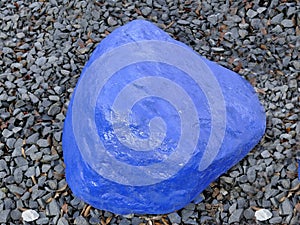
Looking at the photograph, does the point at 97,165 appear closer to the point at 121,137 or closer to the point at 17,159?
the point at 121,137

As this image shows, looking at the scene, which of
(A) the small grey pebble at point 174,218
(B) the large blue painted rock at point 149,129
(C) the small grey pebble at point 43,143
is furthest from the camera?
(C) the small grey pebble at point 43,143

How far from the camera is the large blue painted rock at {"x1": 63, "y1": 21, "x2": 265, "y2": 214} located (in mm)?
1958

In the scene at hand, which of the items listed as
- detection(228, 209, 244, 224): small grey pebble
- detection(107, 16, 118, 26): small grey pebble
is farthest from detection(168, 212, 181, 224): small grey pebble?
detection(107, 16, 118, 26): small grey pebble

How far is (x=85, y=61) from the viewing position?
8.65ft

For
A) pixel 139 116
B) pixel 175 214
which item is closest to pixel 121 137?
pixel 139 116

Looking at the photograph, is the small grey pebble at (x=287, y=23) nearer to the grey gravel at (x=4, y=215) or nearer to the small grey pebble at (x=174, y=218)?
the small grey pebble at (x=174, y=218)

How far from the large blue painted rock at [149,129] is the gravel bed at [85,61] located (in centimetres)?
8

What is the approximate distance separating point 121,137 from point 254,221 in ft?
2.03

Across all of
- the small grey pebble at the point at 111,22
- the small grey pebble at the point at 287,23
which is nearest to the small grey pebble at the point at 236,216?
the small grey pebble at the point at 287,23

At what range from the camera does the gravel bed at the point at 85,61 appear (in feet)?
6.91

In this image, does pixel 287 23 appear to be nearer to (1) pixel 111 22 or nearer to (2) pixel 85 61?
(1) pixel 111 22

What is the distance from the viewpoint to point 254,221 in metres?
2.04

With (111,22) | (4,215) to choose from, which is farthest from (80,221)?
(111,22)

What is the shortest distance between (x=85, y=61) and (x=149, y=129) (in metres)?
0.82
